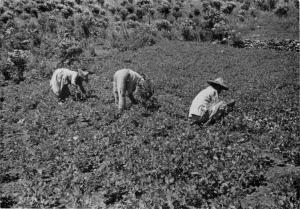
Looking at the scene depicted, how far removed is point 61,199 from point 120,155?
186 cm

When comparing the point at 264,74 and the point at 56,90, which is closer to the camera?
the point at 56,90

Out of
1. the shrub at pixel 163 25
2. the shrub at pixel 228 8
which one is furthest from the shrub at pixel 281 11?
the shrub at pixel 163 25

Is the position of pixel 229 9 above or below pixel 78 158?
above

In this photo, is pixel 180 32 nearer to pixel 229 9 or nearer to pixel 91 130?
pixel 229 9

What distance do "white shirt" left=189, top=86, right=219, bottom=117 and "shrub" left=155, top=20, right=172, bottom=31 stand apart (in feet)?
69.9

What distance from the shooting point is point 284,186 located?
19.5 ft

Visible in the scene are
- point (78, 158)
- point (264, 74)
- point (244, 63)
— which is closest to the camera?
point (78, 158)

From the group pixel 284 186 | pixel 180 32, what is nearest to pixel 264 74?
pixel 284 186

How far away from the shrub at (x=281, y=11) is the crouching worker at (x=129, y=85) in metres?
22.5

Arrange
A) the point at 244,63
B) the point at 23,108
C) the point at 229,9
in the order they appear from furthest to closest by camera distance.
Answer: the point at 229,9 → the point at 244,63 → the point at 23,108

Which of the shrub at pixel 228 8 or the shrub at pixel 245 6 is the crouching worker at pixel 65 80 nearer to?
the shrub at pixel 228 8

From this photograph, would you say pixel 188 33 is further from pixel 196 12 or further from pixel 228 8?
pixel 228 8

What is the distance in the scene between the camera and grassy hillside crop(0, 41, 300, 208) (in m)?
6.36

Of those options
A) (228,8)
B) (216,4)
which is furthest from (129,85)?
(216,4)
